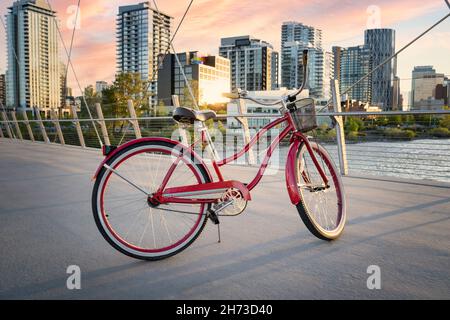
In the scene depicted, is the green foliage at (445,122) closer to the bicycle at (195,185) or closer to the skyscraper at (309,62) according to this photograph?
the skyscraper at (309,62)

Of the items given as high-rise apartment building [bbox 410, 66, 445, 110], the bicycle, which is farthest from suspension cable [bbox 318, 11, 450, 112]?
the bicycle

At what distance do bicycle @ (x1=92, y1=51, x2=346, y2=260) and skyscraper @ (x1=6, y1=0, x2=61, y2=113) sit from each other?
11546 millimetres

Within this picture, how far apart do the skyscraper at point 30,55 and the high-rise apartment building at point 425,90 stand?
413 inches

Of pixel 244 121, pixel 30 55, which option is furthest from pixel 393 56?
pixel 30 55

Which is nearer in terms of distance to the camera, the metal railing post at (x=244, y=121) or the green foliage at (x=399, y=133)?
the green foliage at (x=399, y=133)

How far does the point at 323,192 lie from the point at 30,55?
118ft

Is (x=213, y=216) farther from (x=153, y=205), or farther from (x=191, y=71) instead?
(x=191, y=71)

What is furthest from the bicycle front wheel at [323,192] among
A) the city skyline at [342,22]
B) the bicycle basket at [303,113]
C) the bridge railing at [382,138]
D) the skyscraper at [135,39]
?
the skyscraper at [135,39]

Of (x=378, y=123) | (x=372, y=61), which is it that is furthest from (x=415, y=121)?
(x=372, y=61)

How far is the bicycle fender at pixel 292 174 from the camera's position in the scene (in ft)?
7.85

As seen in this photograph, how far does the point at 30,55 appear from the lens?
34.1 meters

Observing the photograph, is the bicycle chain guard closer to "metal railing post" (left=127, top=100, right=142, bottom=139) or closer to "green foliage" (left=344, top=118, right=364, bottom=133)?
"green foliage" (left=344, top=118, right=364, bottom=133)
